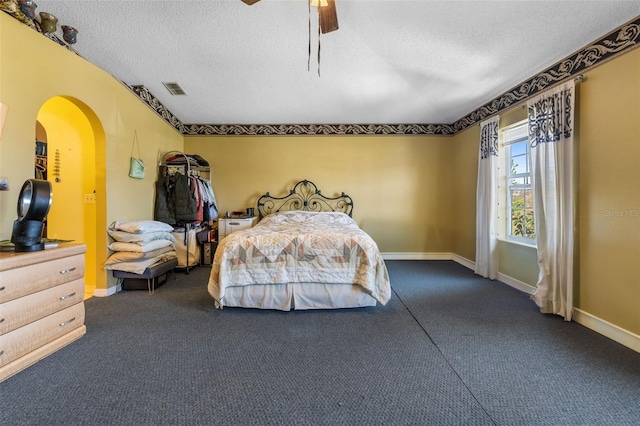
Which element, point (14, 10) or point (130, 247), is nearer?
point (14, 10)

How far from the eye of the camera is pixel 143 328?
86.4 inches

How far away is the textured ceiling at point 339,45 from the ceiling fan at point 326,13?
29cm

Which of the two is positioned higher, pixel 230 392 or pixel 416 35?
pixel 416 35

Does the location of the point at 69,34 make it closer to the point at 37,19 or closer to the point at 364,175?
the point at 37,19

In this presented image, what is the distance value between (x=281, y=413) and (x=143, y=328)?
1.57 metres

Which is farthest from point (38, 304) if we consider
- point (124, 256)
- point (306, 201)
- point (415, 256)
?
point (415, 256)

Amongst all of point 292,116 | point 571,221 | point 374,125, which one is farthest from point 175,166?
point 571,221

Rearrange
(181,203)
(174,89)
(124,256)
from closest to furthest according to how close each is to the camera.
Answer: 1. (124,256)
2. (174,89)
3. (181,203)

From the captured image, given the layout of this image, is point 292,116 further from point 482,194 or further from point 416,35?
point 482,194

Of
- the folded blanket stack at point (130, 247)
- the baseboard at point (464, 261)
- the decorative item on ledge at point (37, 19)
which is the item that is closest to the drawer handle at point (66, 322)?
the folded blanket stack at point (130, 247)

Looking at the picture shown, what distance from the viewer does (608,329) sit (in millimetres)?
2100

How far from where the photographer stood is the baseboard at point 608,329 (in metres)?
1.93

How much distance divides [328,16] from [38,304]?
2.69 m

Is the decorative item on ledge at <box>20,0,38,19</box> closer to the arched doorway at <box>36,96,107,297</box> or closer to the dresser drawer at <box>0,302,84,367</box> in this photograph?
the arched doorway at <box>36,96,107,297</box>
